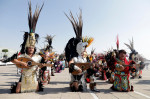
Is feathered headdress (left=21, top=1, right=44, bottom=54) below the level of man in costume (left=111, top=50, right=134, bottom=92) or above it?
above

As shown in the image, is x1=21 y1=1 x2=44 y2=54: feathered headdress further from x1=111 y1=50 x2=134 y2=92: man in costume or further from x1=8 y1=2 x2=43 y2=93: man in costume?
x1=111 y1=50 x2=134 y2=92: man in costume

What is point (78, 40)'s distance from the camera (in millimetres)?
4762

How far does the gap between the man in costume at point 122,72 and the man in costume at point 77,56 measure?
992 mm

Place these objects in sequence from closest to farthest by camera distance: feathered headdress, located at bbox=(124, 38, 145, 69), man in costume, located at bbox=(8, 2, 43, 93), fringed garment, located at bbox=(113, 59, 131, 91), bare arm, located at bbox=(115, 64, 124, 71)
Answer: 1. man in costume, located at bbox=(8, 2, 43, 93)
2. bare arm, located at bbox=(115, 64, 124, 71)
3. fringed garment, located at bbox=(113, 59, 131, 91)
4. feathered headdress, located at bbox=(124, 38, 145, 69)

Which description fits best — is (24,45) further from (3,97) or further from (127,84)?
(127,84)

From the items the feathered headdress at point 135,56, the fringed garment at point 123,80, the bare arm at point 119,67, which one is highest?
the feathered headdress at point 135,56

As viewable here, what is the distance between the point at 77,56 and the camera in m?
4.70

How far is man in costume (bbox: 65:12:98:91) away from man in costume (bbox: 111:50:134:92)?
99 centimetres

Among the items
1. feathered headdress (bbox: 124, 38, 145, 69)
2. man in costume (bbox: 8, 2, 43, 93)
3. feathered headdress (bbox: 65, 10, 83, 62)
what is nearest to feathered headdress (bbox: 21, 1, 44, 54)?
man in costume (bbox: 8, 2, 43, 93)

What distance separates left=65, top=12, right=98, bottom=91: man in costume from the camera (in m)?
4.37

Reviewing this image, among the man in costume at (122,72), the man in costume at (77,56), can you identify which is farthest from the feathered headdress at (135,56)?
the man in costume at (77,56)

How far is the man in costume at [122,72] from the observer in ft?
14.6

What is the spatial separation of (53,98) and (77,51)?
1.86 metres

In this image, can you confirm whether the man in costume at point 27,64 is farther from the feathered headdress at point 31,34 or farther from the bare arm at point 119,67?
the bare arm at point 119,67
